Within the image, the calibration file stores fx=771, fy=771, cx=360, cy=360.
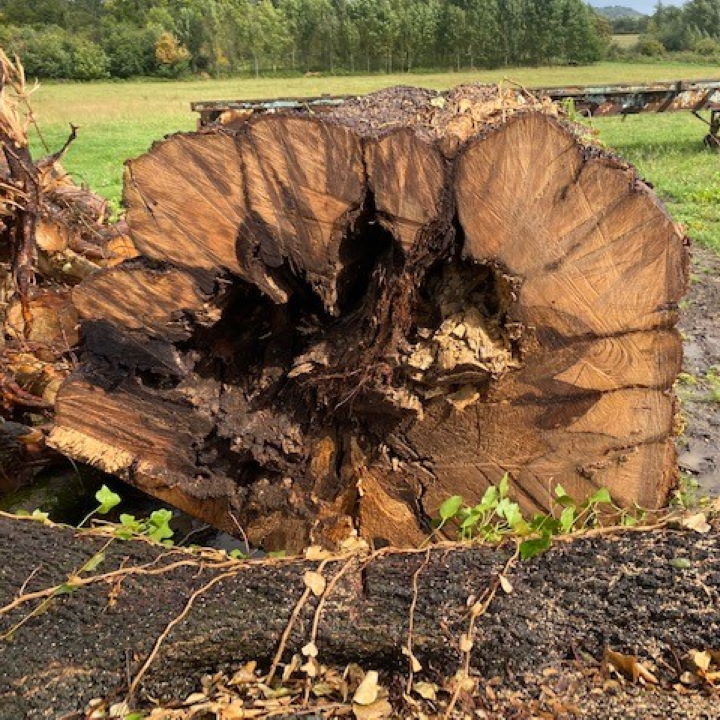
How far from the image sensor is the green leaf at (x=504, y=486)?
253 centimetres

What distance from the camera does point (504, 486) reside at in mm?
2525

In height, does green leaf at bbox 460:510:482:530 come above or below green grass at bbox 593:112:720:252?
above

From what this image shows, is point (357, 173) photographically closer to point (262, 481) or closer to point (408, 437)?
point (408, 437)

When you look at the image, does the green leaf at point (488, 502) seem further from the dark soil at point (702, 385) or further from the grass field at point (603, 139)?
the grass field at point (603, 139)

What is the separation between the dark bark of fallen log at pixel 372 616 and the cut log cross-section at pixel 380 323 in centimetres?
59

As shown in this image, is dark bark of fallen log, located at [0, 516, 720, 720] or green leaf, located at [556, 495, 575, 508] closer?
dark bark of fallen log, located at [0, 516, 720, 720]

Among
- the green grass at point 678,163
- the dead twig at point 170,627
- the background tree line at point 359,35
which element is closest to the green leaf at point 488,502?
the dead twig at point 170,627

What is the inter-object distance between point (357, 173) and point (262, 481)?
121cm

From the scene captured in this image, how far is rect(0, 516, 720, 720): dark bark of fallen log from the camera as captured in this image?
6.27 ft

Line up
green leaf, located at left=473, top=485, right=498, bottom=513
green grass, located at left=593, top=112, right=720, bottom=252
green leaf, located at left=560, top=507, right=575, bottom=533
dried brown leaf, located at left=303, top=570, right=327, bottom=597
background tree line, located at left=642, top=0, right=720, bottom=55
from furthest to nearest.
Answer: background tree line, located at left=642, top=0, right=720, bottom=55, green grass, located at left=593, top=112, right=720, bottom=252, green leaf, located at left=473, top=485, right=498, bottom=513, green leaf, located at left=560, top=507, right=575, bottom=533, dried brown leaf, located at left=303, top=570, right=327, bottom=597

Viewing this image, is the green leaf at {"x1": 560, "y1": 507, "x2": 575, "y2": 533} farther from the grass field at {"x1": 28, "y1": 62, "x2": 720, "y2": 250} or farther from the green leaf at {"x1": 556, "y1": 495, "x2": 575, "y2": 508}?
the grass field at {"x1": 28, "y1": 62, "x2": 720, "y2": 250}

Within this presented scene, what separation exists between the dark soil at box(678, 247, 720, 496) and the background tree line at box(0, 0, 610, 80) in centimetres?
6037

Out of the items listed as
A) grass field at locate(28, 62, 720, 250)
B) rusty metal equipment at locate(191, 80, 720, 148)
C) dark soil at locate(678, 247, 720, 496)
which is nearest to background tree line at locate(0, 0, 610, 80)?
grass field at locate(28, 62, 720, 250)

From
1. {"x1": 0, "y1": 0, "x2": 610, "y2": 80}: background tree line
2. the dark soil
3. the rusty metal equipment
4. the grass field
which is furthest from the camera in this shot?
{"x1": 0, "y1": 0, "x2": 610, "y2": 80}: background tree line
